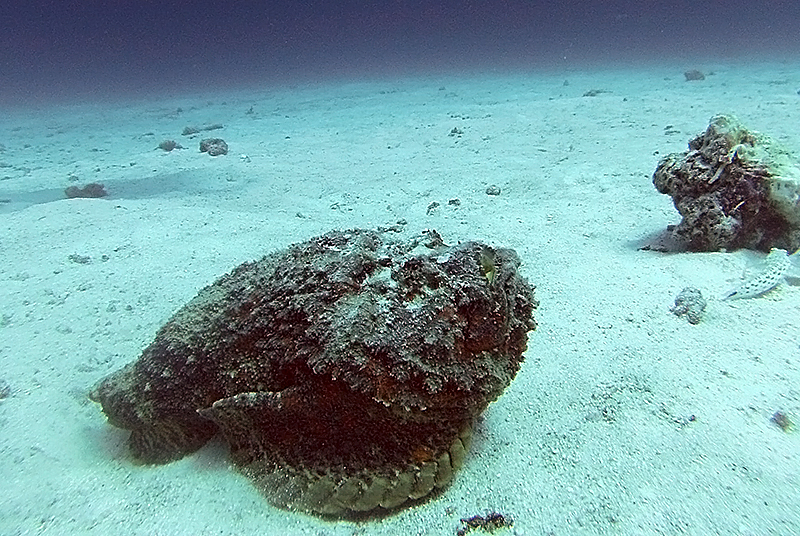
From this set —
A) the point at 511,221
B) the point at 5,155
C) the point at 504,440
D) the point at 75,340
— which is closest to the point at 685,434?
the point at 504,440

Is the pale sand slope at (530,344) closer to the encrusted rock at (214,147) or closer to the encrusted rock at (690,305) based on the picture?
the encrusted rock at (690,305)

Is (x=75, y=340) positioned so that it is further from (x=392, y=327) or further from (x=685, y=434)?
(x=685, y=434)

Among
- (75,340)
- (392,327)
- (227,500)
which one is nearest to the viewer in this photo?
(392,327)

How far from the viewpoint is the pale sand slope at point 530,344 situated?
2277 mm

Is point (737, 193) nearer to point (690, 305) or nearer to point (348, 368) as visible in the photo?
point (690, 305)

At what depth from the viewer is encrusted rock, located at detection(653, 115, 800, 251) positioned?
175 inches

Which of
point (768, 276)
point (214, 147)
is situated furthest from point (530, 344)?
point (214, 147)

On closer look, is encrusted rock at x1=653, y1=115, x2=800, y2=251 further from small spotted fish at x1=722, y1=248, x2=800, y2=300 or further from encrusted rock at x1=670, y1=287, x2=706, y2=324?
→ encrusted rock at x1=670, y1=287, x2=706, y2=324

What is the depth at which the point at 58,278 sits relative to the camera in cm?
489

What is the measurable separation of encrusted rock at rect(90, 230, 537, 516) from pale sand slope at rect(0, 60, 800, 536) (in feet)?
0.60

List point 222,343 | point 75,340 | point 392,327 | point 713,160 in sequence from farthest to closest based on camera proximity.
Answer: point 713,160, point 75,340, point 222,343, point 392,327

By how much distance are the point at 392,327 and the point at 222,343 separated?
1.03 meters

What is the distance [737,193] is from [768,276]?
3.56 ft

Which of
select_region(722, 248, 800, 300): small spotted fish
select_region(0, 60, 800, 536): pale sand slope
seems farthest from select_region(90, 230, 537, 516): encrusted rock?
select_region(722, 248, 800, 300): small spotted fish
